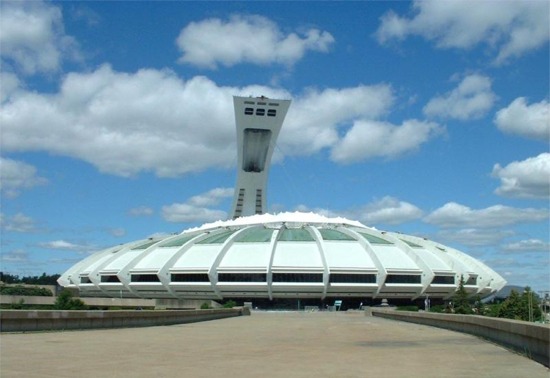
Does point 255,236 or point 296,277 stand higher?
point 255,236

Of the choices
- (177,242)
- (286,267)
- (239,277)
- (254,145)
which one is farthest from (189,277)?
(254,145)

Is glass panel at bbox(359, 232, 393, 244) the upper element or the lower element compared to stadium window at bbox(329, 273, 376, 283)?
upper

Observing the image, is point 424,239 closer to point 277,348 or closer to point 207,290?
point 207,290

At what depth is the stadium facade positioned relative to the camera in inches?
2589

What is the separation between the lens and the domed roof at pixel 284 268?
6575cm

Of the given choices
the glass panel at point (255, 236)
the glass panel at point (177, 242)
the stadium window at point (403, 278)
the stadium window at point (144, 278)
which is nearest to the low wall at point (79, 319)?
the stadium window at point (144, 278)

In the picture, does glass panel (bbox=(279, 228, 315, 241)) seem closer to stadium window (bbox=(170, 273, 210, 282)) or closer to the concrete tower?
stadium window (bbox=(170, 273, 210, 282))

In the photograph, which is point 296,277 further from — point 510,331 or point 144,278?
point 510,331

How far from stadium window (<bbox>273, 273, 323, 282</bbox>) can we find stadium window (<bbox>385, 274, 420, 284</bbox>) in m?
7.37

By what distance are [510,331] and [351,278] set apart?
52647mm

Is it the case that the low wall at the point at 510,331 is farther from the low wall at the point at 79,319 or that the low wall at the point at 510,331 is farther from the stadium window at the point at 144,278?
the stadium window at the point at 144,278

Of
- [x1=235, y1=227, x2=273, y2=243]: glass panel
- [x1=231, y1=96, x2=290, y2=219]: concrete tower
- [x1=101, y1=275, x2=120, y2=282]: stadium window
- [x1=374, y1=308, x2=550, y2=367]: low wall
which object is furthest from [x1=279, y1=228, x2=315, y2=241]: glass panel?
[x1=374, y1=308, x2=550, y2=367]: low wall

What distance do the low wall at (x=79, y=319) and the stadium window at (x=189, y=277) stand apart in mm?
37604

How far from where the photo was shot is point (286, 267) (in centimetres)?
6519
